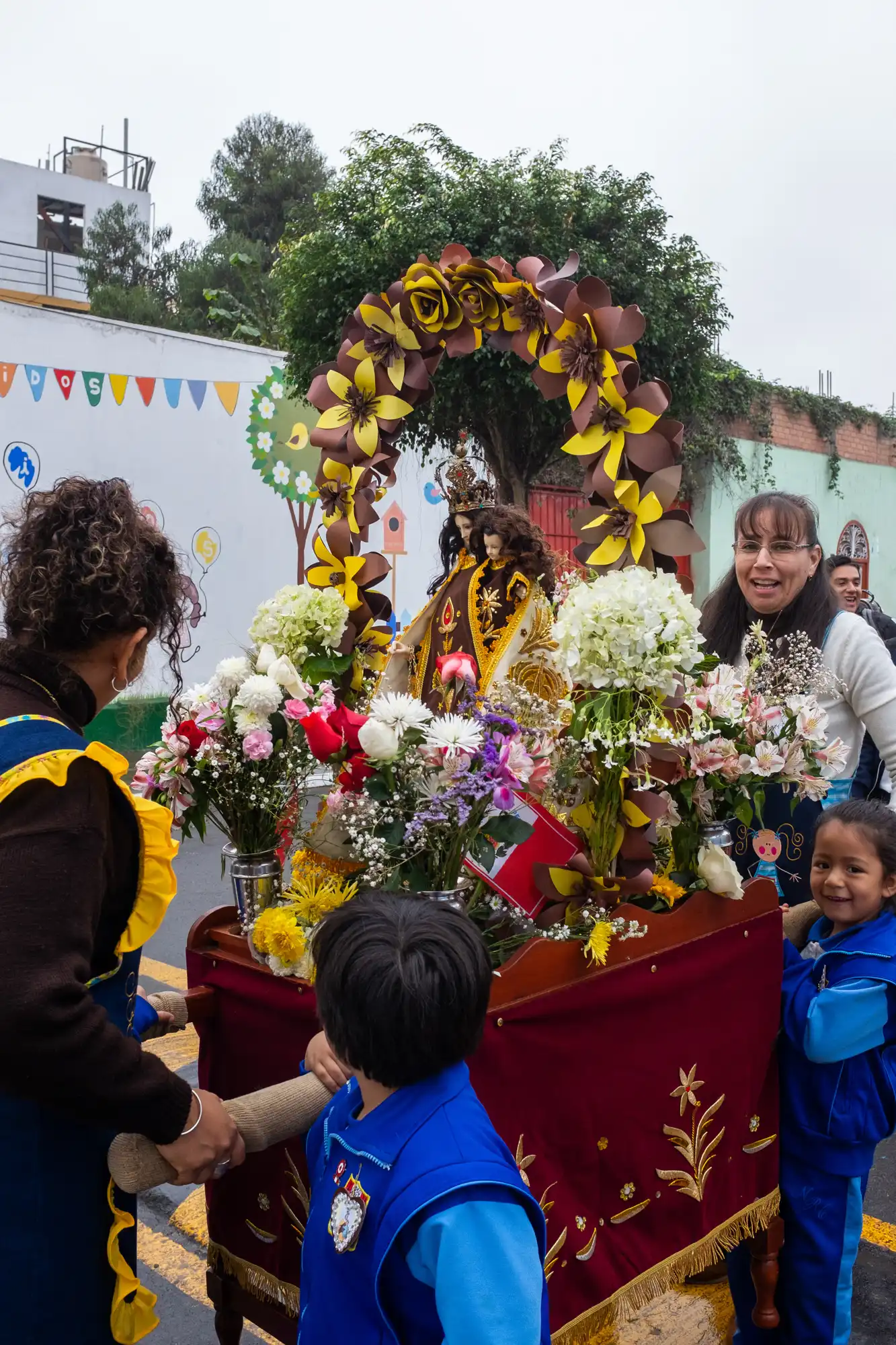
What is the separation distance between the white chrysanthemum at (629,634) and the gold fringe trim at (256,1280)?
1218 millimetres

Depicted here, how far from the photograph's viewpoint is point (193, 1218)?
3121 mm

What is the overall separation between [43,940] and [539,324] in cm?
170

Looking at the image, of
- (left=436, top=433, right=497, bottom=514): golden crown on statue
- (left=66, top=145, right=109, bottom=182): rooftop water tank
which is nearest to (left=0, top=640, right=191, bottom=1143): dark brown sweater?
(left=436, top=433, right=497, bottom=514): golden crown on statue

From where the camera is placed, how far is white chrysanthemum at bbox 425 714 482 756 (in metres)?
1.74

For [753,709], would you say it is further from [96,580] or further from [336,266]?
[336,266]

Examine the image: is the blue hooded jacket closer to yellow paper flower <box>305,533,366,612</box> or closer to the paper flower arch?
the paper flower arch

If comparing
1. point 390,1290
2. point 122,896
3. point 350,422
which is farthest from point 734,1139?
point 350,422

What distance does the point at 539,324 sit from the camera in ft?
→ 7.93

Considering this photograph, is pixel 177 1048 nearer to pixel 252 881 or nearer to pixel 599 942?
pixel 252 881

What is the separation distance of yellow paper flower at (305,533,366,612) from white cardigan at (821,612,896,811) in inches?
47.4

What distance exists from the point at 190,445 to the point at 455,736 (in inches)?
333

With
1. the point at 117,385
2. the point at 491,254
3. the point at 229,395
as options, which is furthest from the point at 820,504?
the point at 117,385

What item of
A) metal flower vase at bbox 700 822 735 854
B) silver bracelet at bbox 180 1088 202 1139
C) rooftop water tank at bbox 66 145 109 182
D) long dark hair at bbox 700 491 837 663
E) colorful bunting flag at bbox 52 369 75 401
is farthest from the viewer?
rooftop water tank at bbox 66 145 109 182

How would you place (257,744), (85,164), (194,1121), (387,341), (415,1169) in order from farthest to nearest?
(85,164) → (387,341) → (257,744) → (194,1121) → (415,1169)
